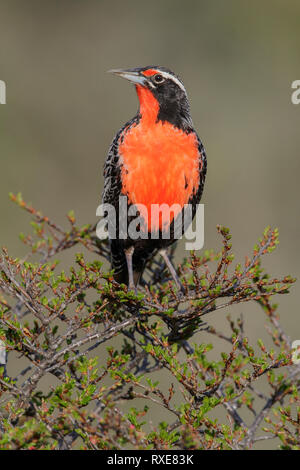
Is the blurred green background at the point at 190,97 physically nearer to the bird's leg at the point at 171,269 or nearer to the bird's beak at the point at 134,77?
the bird's leg at the point at 171,269

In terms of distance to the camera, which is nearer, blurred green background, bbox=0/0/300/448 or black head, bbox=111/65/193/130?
black head, bbox=111/65/193/130

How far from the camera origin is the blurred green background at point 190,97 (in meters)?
8.48

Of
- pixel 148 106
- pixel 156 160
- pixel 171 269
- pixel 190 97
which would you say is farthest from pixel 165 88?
pixel 190 97

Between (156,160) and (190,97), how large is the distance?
6569mm

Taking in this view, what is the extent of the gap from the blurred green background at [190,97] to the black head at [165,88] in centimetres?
391

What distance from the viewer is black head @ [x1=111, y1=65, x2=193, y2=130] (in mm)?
4004

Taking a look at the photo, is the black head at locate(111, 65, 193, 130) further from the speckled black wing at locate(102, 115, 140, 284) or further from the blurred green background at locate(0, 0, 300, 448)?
the blurred green background at locate(0, 0, 300, 448)

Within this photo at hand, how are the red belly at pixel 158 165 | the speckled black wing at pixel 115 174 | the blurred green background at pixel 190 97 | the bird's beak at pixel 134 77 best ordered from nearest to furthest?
the red belly at pixel 158 165 < the speckled black wing at pixel 115 174 < the bird's beak at pixel 134 77 < the blurred green background at pixel 190 97

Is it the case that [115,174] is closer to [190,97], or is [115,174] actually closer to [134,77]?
[134,77]

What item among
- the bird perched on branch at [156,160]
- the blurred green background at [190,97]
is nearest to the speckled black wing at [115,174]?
the bird perched on branch at [156,160]

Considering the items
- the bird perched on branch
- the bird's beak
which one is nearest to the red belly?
the bird perched on branch

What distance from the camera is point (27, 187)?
8.72 meters
